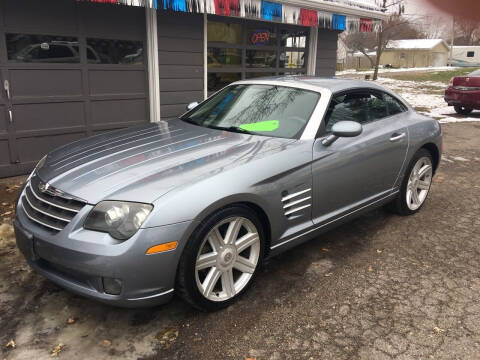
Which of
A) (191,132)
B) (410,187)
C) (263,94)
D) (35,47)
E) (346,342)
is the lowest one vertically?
(346,342)

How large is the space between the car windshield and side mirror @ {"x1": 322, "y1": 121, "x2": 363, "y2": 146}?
0.23m

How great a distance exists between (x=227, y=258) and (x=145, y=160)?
875mm

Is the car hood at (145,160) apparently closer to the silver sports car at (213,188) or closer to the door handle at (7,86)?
the silver sports car at (213,188)

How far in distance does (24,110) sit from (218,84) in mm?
3622

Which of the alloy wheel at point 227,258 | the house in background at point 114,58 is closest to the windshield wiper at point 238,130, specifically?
the alloy wheel at point 227,258

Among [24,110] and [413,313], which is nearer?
[413,313]

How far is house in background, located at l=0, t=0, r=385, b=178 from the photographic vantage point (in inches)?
222

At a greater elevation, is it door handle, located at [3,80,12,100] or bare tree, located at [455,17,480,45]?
bare tree, located at [455,17,480,45]

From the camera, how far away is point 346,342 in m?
2.61

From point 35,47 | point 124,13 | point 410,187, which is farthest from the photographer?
point 124,13

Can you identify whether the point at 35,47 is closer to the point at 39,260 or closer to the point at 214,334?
the point at 39,260

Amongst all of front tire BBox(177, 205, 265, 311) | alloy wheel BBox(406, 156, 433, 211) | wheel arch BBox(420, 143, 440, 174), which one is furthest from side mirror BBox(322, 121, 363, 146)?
wheel arch BBox(420, 143, 440, 174)

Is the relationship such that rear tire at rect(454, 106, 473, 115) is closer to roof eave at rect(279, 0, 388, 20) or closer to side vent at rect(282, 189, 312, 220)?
roof eave at rect(279, 0, 388, 20)

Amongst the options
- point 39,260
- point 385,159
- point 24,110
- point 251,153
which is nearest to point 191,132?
point 251,153
